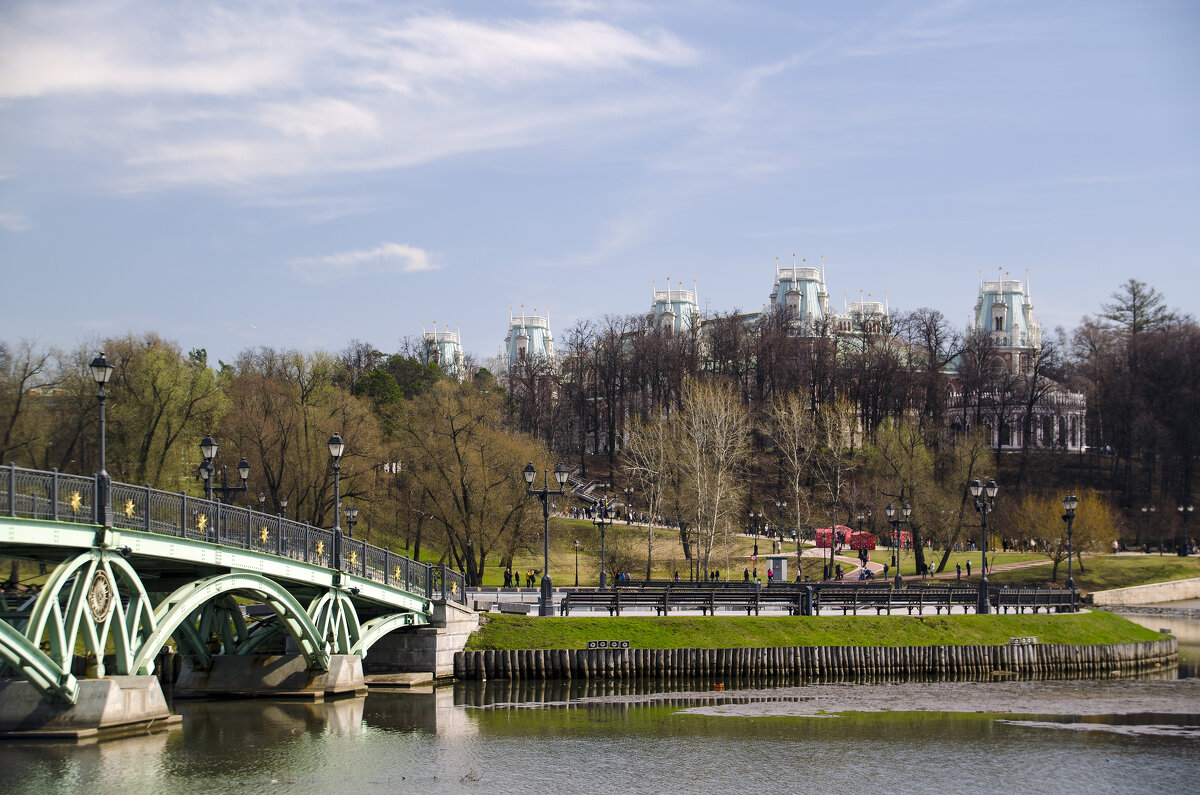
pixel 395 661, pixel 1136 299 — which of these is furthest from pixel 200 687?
pixel 1136 299

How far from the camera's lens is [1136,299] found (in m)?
111

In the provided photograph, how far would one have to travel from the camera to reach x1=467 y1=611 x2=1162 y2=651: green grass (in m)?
36.3

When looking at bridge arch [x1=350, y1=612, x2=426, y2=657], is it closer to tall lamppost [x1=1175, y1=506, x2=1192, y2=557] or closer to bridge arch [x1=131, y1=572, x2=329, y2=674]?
bridge arch [x1=131, y1=572, x2=329, y2=674]

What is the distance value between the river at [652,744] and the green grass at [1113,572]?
38.3 metres

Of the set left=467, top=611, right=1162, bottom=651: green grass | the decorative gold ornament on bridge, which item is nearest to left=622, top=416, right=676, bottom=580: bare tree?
left=467, top=611, right=1162, bottom=651: green grass

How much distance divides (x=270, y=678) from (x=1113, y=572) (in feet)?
183

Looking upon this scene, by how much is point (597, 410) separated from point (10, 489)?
296 feet

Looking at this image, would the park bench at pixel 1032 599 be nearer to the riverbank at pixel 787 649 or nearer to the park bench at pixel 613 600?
the riverbank at pixel 787 649

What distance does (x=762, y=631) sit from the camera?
37.4 metres

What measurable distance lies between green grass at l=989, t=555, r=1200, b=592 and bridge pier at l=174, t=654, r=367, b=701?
1868 inches

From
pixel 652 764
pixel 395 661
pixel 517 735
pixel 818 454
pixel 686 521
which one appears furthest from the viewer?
pixel 818 454

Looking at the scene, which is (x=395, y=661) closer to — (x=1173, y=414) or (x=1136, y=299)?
(x=1173, y=414)

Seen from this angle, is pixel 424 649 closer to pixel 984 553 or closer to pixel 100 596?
pixel 100 596

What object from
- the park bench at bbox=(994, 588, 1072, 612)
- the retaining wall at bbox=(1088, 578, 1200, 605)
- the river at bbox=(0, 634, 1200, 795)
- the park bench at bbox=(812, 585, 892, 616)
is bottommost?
the retaining wall at bbox=(1088, 578, 1200, 605)
